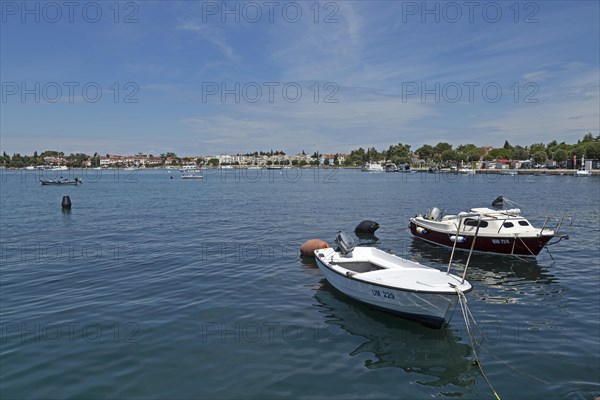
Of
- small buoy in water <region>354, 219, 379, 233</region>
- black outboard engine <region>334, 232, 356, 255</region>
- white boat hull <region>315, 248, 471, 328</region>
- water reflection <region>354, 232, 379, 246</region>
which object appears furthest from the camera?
small buoy in water <region>354, 219, 379, 233</region>

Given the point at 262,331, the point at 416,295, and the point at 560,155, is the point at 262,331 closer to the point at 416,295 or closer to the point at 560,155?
the point at 416,295

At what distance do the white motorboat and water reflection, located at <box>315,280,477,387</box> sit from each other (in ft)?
1.30

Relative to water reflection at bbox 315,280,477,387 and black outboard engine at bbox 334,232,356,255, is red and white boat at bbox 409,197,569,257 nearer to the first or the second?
black outboard engine at bbox 334,232,356,255

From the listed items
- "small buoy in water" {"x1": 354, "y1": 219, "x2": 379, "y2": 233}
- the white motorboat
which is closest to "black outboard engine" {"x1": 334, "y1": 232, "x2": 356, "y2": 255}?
the white motorboat

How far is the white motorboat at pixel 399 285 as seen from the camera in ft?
44.1

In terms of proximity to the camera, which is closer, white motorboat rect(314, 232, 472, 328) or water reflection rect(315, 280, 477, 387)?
water reflection rect(315, 280, 477, 387)

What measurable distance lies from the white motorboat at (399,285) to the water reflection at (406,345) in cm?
39

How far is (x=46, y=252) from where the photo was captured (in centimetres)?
2738

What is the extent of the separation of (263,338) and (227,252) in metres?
14.5

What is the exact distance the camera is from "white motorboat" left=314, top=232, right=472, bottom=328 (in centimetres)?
1344

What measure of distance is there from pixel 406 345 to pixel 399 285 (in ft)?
6.72

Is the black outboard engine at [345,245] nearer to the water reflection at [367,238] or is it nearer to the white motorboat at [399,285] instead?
the white motorboat at [399,285]

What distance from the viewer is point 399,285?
563 inches

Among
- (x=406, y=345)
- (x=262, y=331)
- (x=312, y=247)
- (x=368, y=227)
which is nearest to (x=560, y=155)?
(x=368, y=227)
